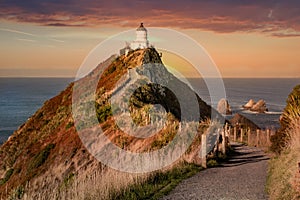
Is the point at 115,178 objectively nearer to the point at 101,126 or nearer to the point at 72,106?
the point at 101,126

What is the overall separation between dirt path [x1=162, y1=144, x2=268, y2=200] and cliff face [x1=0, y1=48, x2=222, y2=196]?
7311 mm

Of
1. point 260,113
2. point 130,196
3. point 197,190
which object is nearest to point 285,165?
Result: point 197,190

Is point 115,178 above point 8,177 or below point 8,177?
above

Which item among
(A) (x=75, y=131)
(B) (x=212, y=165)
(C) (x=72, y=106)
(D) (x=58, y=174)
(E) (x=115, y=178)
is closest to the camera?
(E) (x=115, y=178)

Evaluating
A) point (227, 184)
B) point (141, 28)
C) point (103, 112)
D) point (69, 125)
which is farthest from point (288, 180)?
point (141, 28)

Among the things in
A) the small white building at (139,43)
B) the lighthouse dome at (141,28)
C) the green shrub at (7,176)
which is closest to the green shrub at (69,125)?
the green shrub at (7,176)

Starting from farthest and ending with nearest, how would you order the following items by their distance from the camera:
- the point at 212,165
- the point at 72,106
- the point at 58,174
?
1. the point at 72,106
2. the point at 58,174
3. the point at 212,165

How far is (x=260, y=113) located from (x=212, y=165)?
95844 mm

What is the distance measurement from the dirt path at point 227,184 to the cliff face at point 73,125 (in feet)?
24.0

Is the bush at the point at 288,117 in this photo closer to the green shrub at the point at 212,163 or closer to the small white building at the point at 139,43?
the green shrub at the point at 212,163

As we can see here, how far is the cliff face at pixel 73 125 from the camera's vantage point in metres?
32.3

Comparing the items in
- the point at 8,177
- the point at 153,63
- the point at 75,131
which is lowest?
the point at 8,177

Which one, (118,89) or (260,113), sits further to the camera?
(260,113)

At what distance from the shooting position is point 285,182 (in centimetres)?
982
